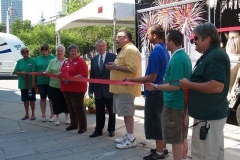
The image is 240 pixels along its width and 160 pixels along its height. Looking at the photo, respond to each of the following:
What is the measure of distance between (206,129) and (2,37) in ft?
61.8

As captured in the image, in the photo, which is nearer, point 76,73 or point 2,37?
point 76,73

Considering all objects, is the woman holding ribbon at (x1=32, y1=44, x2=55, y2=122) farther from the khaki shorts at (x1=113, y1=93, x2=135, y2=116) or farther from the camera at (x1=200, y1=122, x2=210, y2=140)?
the camera at (x1=200, y1=122, x2=210, y2=140)

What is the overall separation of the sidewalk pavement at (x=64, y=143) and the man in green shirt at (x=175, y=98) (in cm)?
107

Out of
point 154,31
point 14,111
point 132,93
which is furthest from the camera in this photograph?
point 14,111

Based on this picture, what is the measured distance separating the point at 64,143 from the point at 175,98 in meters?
2.64

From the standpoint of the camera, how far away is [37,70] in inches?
293

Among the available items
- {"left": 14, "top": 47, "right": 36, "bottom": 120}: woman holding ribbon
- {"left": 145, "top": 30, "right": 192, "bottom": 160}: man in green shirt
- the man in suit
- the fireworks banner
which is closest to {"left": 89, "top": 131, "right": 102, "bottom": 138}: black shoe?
the man in suit

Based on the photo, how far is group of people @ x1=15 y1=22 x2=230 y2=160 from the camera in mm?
3086

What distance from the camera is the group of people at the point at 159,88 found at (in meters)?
3.09

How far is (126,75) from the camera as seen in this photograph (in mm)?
5145

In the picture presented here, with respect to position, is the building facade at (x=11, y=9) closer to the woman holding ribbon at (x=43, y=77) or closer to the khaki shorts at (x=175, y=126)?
the woman holding ribbon at (x=43, y=77)

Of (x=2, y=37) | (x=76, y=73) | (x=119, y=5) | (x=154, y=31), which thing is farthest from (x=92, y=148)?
(x=2, y=37)

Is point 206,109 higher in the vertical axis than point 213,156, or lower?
higher

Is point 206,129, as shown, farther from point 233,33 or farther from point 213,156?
point 233,33
